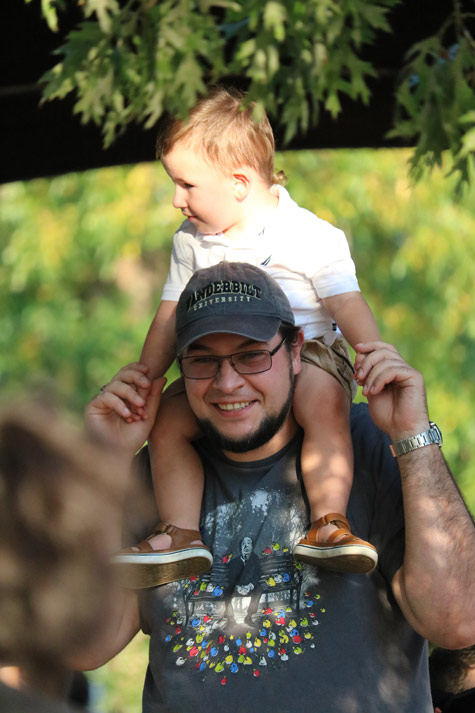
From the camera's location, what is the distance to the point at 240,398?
12.1 feet

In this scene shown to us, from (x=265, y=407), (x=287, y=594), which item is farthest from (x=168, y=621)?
(x=265, y=407)

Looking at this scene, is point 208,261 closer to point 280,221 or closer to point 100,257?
point 280,221

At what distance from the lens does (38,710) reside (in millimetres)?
1767

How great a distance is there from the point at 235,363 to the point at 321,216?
652 cm

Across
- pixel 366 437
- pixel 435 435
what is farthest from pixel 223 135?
pixel 435 435

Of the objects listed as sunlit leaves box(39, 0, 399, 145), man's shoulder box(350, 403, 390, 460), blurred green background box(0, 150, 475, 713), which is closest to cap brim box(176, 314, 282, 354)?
man's shoulder box(350, 403, 390, 460)

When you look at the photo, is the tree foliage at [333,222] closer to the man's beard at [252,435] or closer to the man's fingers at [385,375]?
the man's beard at [252,435]

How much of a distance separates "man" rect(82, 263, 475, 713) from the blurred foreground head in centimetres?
138

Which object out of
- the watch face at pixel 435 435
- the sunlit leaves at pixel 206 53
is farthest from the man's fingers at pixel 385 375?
the sunlit leaves at pixel 206 53

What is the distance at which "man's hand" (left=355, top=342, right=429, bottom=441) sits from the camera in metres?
3.44

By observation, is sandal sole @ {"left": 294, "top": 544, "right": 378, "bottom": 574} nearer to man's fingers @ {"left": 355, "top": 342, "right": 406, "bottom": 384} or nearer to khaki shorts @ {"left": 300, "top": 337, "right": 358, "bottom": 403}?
man's fingers @ {"left": 355, "top": 342, "right": 406, "bottom": 384}

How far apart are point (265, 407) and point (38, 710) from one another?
6.54ft

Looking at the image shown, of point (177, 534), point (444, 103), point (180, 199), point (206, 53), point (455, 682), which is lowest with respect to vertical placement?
point (455, 682)

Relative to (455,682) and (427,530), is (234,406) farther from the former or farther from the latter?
(455,682)
